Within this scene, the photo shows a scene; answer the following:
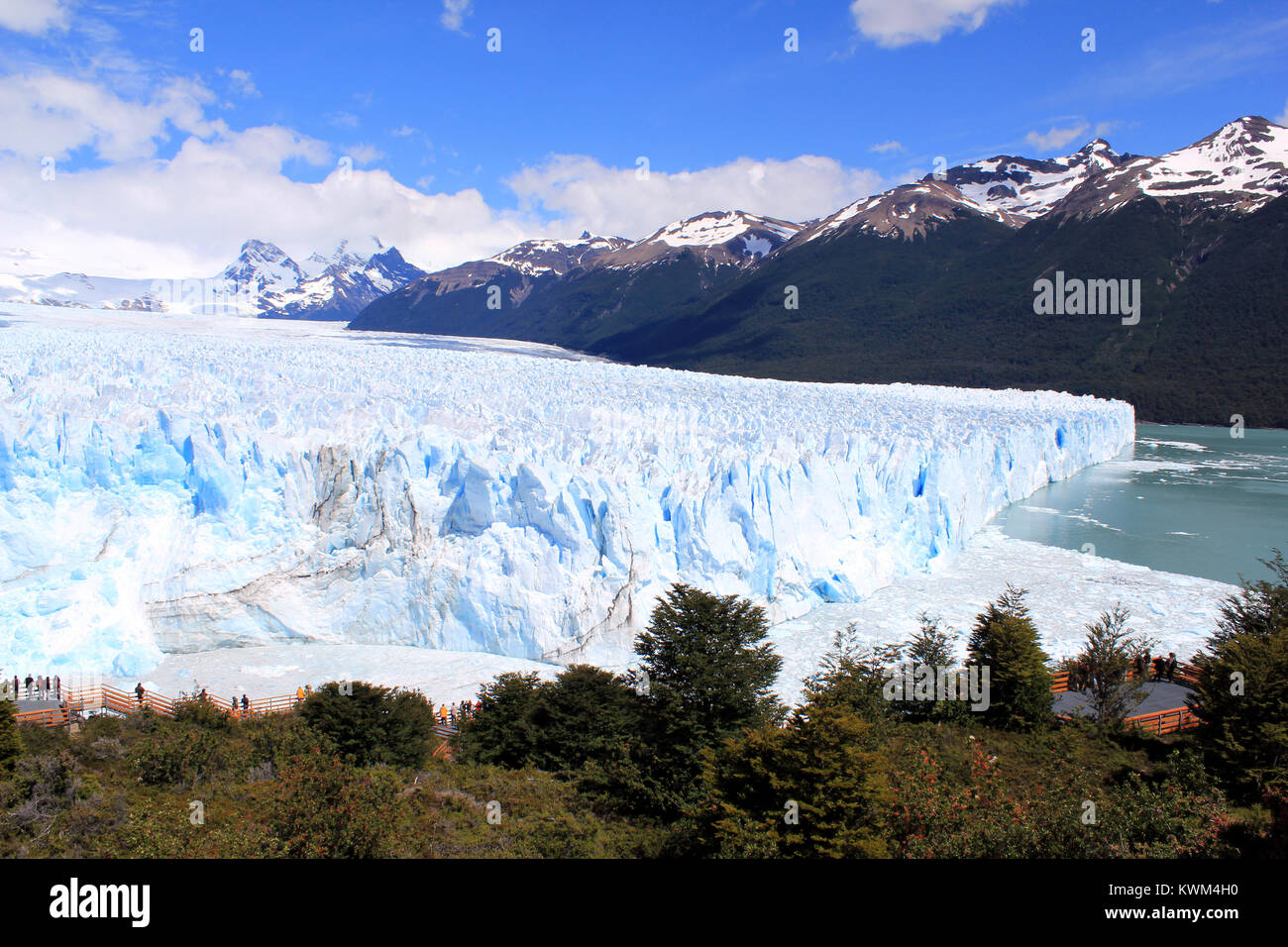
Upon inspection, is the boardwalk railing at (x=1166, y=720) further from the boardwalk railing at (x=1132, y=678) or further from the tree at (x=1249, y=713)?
the tree at (x=1249, y=713)

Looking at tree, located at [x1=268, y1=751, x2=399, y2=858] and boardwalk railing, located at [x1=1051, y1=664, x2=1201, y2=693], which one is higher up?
tree, located at [x1=268, y1=751, x2=399, y2=858]

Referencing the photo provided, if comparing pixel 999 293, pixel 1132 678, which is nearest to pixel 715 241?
pixel 999 293

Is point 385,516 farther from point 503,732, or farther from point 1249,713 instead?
point 1249,713

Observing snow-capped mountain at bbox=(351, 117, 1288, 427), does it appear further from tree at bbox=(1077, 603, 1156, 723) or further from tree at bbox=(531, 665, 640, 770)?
tree at bbox=(531, 665, 640, 770)

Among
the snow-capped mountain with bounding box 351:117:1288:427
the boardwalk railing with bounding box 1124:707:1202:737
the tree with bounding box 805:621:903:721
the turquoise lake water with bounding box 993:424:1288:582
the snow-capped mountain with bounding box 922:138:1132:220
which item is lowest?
the boardwalk railing with bounding box 1124:707:1202:737

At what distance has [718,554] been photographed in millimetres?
16328

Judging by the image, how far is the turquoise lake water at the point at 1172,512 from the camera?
21812 mm

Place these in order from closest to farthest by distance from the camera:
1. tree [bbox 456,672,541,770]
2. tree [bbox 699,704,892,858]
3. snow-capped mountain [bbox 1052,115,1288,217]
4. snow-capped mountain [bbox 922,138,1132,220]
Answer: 1. tree [bbox 699,704,892,858]
2. tree [bbox 456,672,541,770]
3. snow-capped mountain [bbox 1052,115,1288,217]
4. snow-capped mountain [bbox 922,138,1132,220]

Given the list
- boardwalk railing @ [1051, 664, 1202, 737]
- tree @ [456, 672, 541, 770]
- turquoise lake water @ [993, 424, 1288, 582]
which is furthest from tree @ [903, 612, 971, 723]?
turquoise lake water @ [993, 424, 1288, 582]

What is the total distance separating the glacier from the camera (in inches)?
564

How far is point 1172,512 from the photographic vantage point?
27.6 m

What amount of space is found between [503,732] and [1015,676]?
6.88 meters

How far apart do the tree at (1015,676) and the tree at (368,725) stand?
7.63 m

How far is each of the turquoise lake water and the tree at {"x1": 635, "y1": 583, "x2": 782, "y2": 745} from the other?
1512cm
